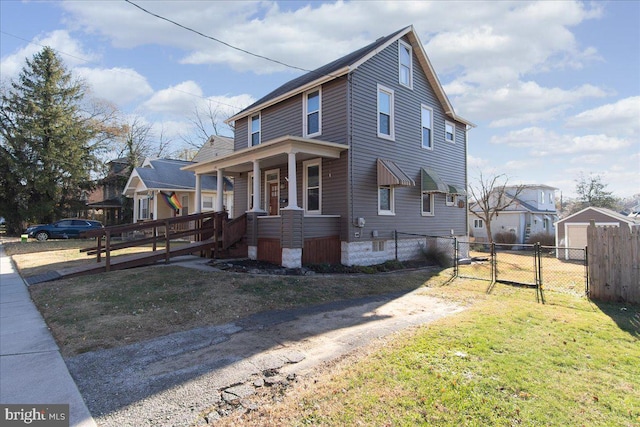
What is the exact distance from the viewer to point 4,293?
29.6ft

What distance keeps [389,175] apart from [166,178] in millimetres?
17728

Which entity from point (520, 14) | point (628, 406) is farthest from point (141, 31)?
point (628, 406)

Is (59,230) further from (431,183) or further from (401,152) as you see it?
(431,183)

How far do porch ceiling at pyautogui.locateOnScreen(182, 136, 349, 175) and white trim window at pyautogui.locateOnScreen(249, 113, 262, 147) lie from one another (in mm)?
2080

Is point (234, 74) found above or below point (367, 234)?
above

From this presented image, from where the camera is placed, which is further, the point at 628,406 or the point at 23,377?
the point at 23,377

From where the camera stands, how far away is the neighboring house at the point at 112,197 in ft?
109

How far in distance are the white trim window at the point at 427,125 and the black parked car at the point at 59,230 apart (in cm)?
2364

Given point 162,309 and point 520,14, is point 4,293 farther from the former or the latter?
point 520,14

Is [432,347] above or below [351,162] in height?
below

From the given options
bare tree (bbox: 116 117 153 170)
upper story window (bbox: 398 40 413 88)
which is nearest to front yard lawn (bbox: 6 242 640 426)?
upper story window (bbox: 398 40 413 88)

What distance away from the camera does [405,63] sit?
15.0m

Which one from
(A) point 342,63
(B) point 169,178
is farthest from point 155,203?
(A) point 342,63

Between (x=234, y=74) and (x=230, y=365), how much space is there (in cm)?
1355
